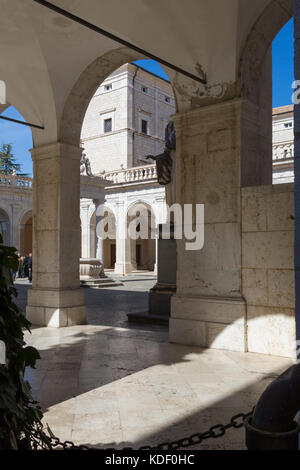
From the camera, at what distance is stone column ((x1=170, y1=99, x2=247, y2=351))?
561cm

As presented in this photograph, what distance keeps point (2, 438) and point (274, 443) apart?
1094 millimetres

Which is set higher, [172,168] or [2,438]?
[172,168]

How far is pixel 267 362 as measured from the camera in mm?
4938

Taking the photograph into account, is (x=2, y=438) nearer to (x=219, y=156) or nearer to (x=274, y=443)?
(x=274, y=443)

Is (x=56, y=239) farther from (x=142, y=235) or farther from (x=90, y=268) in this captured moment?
(x=142, y=235)

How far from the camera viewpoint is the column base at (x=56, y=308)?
7.40 m

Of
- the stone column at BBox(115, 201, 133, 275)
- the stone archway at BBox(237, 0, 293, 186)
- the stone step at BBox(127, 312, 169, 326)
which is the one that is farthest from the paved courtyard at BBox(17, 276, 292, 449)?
the stone column at BBox(115, 201, 133, 275)

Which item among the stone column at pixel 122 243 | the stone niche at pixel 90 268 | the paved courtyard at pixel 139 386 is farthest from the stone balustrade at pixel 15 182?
the paved courtyard at pixel 139 386

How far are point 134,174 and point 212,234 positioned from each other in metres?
21.8

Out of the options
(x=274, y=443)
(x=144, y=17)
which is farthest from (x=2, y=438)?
(x=144, y=17)

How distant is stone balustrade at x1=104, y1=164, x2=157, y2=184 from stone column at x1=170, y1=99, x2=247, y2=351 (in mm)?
19734

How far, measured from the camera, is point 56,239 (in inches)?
297

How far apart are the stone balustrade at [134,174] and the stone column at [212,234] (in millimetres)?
19734

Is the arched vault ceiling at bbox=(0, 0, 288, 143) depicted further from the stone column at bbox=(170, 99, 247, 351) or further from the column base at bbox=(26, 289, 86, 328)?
the column base at bbox=(26, 289, 86, 328)
